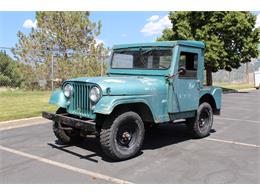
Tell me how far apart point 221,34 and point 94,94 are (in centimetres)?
1965

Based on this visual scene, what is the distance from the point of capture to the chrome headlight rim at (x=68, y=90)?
581 centimetres

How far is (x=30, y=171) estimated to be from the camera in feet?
15.5

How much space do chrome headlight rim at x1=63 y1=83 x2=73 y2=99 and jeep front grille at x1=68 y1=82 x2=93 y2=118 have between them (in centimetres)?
7

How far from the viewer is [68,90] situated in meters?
5.86

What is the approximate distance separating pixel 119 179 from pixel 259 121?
6805mm

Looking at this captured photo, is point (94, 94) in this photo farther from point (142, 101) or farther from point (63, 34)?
point (63, 34)

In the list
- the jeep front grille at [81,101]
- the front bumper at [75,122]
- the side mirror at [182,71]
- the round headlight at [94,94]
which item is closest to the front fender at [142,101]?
the round headlight at [94,94]

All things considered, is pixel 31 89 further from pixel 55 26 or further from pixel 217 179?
pixel 217 179

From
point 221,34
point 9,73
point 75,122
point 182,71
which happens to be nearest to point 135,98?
point 75,122

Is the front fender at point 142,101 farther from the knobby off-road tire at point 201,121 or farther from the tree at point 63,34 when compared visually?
the tree at point 63,34

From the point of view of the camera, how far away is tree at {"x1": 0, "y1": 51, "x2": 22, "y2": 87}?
1700 cm

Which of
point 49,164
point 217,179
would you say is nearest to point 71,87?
point 49,164

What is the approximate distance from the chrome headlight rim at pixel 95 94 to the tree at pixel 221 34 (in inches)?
707
